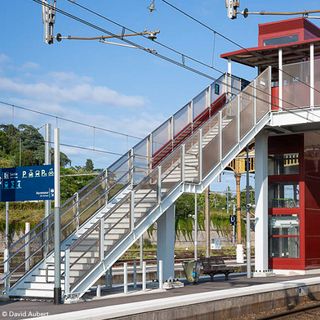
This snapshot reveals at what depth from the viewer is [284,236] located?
89.2ft

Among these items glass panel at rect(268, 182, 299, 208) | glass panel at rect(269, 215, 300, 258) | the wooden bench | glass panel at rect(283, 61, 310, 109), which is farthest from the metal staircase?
glass panel at rect(269, 215, 300, 258)

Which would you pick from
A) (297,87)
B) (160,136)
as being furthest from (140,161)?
(297,87)

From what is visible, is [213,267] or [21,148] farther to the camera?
[21,148]

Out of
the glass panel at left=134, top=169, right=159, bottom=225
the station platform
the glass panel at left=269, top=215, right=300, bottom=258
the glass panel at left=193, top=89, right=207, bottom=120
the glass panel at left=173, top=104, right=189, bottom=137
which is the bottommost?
the station platform

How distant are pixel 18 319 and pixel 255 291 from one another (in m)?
6.63

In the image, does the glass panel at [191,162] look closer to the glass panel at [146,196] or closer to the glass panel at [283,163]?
the glass panel at [146,196]

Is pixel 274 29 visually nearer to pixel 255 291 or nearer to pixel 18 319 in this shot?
pixel 255 291

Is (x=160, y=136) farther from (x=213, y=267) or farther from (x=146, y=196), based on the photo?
(x=213, y=267)

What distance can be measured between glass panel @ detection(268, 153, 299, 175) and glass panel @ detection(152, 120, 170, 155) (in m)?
5.75

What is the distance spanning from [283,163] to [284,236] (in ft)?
10.3

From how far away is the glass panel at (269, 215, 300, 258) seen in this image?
27.0 meters

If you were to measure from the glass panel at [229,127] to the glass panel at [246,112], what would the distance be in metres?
0.39

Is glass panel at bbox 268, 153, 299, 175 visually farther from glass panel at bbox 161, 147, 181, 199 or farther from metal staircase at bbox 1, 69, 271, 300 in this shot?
glass panel at bbox 161, 147, 181, 199

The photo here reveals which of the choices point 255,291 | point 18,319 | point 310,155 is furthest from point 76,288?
point 310,155
